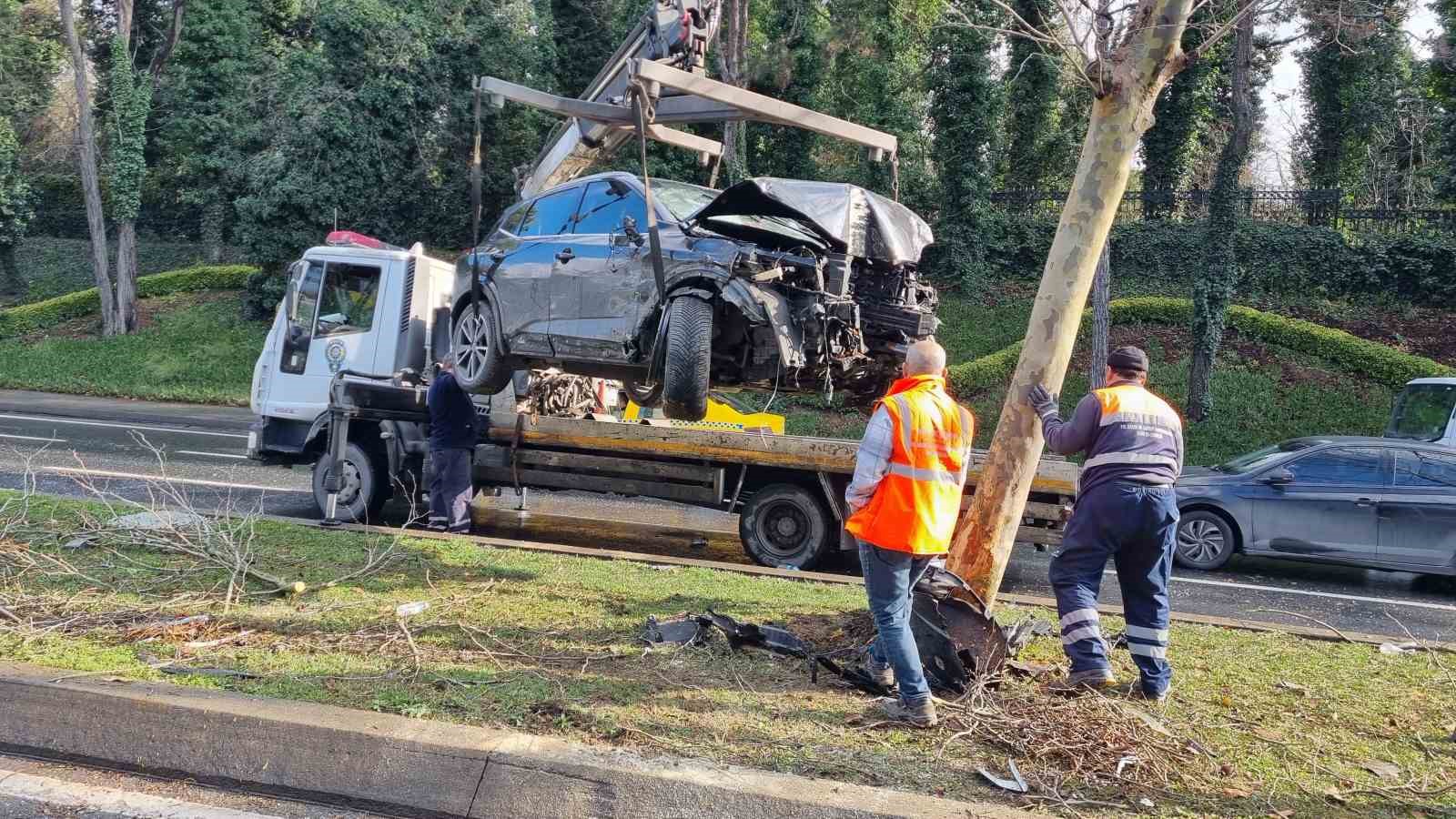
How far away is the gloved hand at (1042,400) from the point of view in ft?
18.0

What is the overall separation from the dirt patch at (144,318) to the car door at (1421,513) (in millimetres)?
26666

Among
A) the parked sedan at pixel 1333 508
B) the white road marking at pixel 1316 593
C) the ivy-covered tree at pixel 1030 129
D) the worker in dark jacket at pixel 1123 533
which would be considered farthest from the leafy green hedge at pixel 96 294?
the worker in dark jacket at pixel 1123 533

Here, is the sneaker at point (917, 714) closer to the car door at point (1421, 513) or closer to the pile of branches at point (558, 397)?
the pile of branches at point (558, 397)

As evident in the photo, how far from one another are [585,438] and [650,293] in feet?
8.47

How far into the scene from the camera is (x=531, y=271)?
28.4 feet

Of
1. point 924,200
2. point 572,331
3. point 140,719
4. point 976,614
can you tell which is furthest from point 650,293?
point 924,200

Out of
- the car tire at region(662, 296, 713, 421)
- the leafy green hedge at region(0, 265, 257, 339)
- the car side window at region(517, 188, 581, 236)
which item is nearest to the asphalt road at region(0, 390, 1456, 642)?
the car side window at region(517, 188, 581, 236)

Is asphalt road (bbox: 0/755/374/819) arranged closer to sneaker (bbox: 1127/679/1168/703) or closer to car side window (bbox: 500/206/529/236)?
sneaker (bbox: 1127/679/1168/703)

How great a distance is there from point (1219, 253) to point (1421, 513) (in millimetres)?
9665

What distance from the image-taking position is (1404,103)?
88.0 feet

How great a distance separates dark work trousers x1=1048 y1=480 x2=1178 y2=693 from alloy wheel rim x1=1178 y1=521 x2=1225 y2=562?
6.06 meters

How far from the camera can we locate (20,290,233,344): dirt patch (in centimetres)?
2770

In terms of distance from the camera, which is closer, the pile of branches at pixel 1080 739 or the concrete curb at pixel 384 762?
the concrete curb at pixel 384 762

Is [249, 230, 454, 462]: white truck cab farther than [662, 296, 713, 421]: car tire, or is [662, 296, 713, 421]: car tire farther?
[249, 230, 454, 462]: white truck cab
